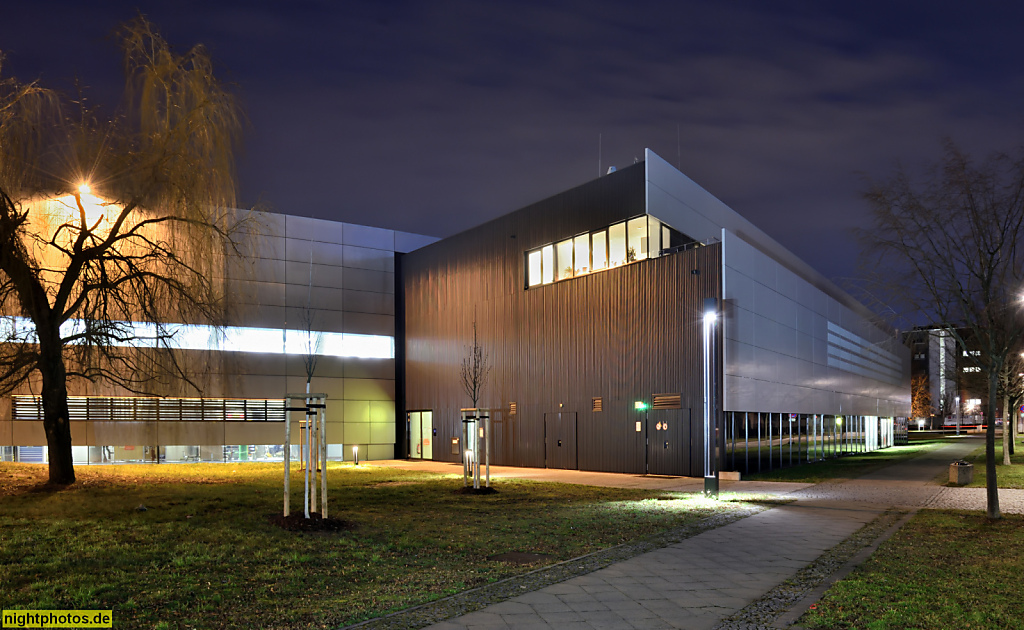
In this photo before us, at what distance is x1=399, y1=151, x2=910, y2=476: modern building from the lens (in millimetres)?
24969

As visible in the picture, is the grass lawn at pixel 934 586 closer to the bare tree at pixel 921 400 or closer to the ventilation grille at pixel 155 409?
the ventilation grille at pixel 155 409

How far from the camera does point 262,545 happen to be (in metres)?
10.2

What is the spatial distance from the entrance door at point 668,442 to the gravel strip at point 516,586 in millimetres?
12077

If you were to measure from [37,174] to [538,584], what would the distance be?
13144 mm

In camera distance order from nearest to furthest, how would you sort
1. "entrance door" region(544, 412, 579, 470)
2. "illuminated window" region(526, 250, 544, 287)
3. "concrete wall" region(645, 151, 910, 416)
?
"concrete wall" region(645, 151, 910, 416) → "entrance door" region(544, 412, 579, 470) → "illuminated window" region(526, 250, 544, 287)

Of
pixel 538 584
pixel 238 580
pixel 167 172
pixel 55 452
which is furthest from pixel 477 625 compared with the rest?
pixel 55 452

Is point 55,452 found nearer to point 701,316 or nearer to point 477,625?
point 477,625

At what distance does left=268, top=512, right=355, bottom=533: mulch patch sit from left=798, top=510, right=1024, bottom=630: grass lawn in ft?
24.7

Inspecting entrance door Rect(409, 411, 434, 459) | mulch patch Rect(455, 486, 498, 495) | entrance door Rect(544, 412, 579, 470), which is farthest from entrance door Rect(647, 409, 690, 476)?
entrance door Rect(409, 411, 434, 459)

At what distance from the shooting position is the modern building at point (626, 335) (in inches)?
983

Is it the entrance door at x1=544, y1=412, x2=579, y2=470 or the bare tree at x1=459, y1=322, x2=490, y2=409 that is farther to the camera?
the bare tree at x1=459, y1=322, x2=490, y2=409

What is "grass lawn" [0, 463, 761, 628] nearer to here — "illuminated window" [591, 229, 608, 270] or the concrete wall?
the concrete wall

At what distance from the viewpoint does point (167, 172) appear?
15.4 meters

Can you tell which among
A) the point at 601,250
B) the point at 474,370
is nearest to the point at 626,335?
the point at 601,250
